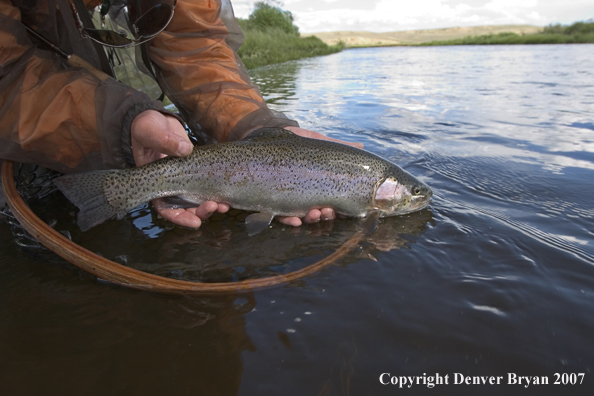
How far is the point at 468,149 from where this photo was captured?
5160 mm

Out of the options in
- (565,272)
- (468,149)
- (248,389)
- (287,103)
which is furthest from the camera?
(287,103)

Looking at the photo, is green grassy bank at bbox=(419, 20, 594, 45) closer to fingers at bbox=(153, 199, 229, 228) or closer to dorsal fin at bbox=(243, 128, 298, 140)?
dorsal fin at bbox=(243, 128, 298, 140)

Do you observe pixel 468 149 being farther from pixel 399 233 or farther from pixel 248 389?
pixel 248 389

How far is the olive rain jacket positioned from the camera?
2.45m

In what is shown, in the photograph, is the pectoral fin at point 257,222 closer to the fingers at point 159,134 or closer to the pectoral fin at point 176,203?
the pectoral fin at point 176,203

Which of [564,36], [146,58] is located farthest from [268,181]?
[564,36]

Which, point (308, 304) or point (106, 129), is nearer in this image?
point (308, 304)

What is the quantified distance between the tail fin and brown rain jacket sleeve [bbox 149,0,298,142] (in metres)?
1.13

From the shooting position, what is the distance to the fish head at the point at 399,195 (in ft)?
10.1

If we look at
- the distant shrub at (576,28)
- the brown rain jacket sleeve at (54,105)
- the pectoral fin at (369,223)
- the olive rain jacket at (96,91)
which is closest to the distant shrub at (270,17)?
the distant shrub at (576,28)

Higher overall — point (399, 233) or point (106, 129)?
point (106, 129)

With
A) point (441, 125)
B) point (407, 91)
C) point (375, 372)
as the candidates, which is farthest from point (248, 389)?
point (407, 91)

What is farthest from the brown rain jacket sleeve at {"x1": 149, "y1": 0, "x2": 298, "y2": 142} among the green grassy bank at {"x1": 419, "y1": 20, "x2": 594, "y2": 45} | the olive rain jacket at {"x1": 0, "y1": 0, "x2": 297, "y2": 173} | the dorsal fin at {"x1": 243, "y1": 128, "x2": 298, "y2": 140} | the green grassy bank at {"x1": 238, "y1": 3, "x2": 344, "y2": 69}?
the green grassy bank at {"x1": 419, "y1": 20, "x2": 594, "y2": 45}

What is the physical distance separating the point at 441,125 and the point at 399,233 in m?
4.51
